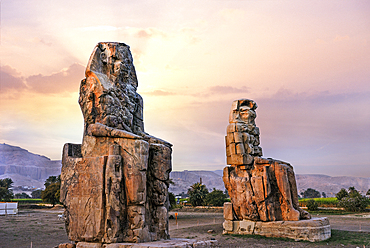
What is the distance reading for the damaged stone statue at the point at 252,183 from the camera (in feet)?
42.8

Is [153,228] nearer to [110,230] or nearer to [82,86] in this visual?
[110,230]

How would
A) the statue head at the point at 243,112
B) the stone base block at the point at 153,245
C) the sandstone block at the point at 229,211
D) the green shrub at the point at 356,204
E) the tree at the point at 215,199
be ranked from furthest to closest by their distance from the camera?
the tree at the point at 215,199 → the green shrub at the point at 356,204 → the statue head at the point at 243,112 → the sandstone block at the point at 229,211 → the stone base block at the point at 153,245

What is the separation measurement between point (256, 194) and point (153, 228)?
20.0ft

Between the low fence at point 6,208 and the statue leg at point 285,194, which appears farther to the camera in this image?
the low fence at point 6,208

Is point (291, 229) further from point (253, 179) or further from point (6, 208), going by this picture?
point (6, 208)

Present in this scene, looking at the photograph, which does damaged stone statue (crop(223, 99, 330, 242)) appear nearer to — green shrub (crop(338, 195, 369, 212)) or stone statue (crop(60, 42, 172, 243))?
stone statue (crop(60, 42, 172, 243))

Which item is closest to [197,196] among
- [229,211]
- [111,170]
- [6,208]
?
[6,208]

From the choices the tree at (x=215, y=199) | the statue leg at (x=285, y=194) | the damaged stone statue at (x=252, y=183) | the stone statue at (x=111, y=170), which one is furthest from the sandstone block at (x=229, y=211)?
the tree at (x=215, y=199)

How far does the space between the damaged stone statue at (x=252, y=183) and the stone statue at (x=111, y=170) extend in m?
5.37

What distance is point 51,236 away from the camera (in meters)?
13.8

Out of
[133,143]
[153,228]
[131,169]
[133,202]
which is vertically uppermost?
[133,143]

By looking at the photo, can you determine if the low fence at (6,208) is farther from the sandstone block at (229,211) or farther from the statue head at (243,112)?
the statue head at (243,112)

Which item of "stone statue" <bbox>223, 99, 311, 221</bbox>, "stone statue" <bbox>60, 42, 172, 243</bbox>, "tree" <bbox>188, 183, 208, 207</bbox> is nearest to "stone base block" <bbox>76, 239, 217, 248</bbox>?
"stone statue" <bbox>60, 42, 172, 243</bbox>

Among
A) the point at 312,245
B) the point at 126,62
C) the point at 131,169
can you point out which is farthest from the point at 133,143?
the point at 312,245
